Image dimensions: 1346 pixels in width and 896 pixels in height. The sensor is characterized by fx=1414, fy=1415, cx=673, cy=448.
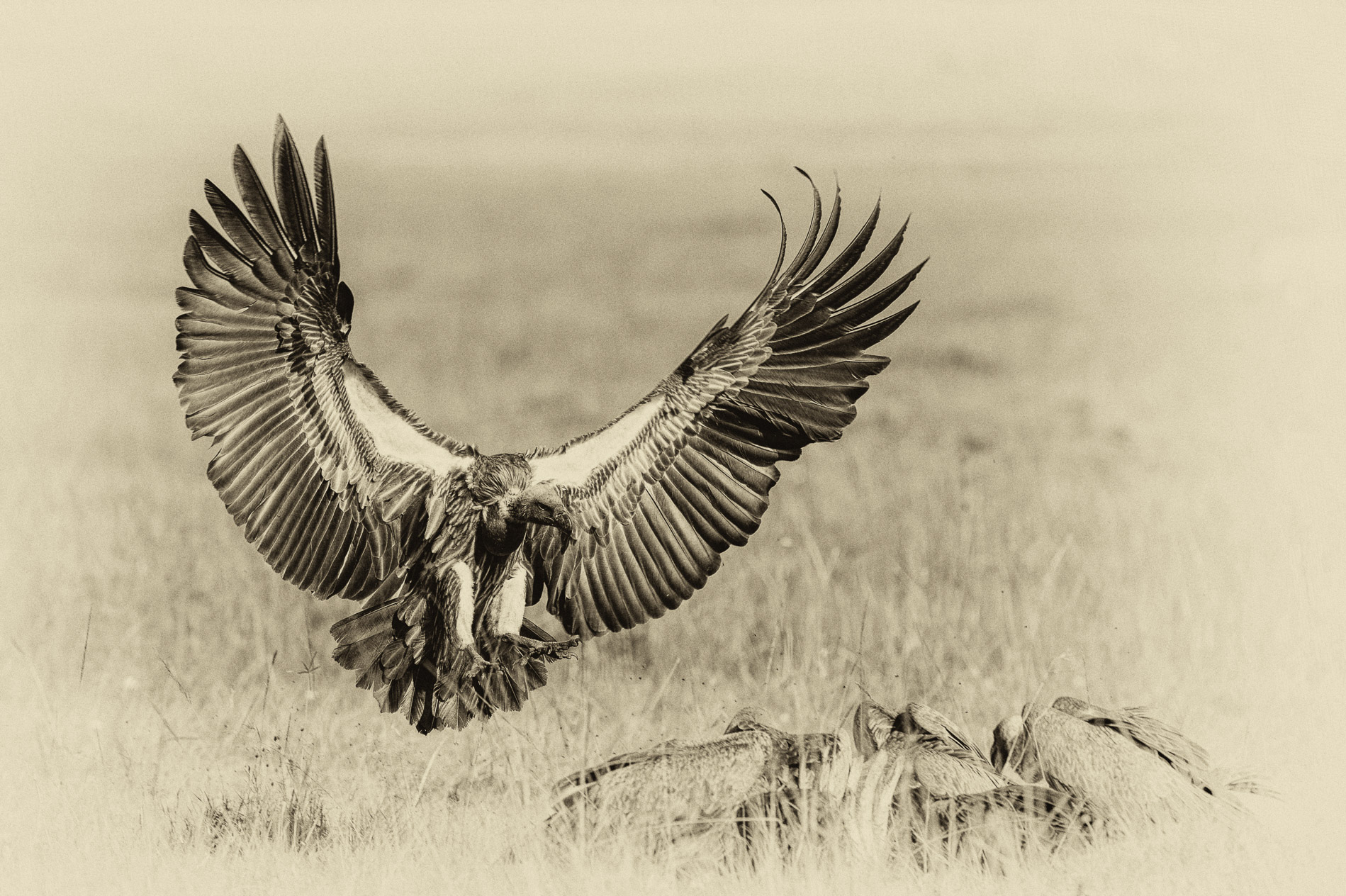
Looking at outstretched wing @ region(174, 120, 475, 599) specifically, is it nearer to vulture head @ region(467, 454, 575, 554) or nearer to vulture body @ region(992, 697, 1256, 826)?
vulture head @ region(467, 454, 575, 554)

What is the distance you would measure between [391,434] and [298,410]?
0.45 m

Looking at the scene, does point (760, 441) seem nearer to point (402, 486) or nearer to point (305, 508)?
point (402, 486)

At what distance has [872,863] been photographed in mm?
4879

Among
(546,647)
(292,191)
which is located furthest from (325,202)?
(546,647)

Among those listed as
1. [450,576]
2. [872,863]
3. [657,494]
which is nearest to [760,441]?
[657,494]

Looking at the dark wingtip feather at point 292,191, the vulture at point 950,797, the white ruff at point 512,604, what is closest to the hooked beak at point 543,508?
the white ruff at point 512,604

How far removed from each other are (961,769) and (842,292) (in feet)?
7.11

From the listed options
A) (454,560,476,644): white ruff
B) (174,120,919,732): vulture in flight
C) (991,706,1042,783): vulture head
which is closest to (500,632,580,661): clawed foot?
(174,120,919,732): vulture in flight

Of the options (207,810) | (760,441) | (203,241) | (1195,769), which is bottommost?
(207,810)

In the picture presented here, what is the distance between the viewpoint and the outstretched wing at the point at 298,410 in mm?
6160

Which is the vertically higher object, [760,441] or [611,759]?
[760,441]

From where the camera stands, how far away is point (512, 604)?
6176 millimetres

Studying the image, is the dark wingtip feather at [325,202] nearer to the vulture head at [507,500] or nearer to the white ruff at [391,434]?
the white ruff at [391,434]

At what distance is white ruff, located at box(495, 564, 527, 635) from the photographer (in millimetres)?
6156
